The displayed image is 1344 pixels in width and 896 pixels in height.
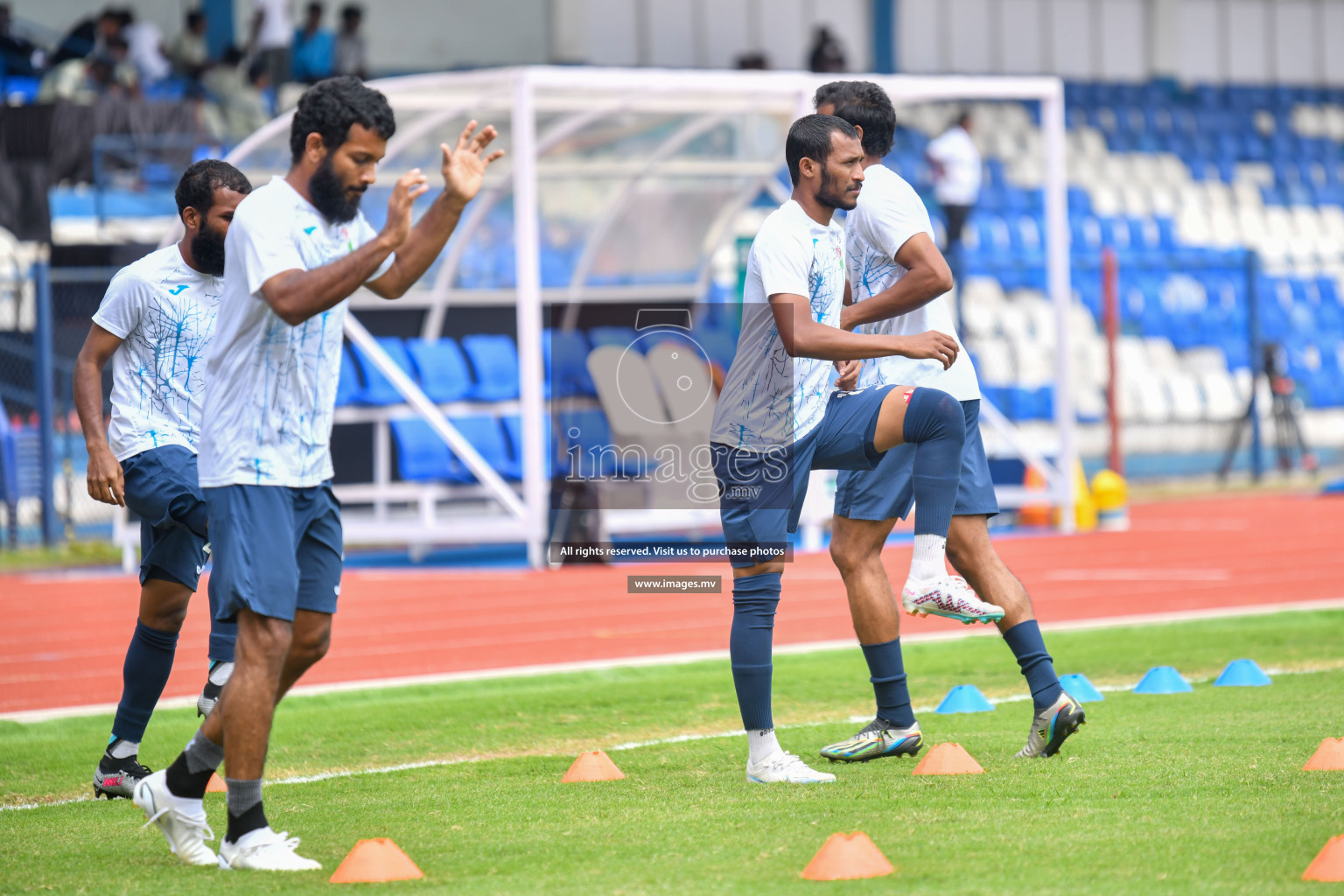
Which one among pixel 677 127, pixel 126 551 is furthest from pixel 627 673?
pixel 677 127

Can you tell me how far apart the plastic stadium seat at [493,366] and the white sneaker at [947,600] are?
1007 centimetres

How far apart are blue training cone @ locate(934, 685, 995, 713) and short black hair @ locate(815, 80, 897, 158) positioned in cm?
232

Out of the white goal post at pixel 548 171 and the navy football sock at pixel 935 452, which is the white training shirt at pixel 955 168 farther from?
the navy football sock at pixel 935 452

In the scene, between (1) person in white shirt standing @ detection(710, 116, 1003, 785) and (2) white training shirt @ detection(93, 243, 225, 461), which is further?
(2) white training shirt @ detection(93, 243, 225, 461)

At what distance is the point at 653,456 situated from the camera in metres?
14.5

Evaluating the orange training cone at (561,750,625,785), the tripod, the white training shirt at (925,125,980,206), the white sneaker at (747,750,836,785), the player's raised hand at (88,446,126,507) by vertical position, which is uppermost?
the white training shirt at (925,125,980,206)

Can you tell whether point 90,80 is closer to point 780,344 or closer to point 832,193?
point 780,344

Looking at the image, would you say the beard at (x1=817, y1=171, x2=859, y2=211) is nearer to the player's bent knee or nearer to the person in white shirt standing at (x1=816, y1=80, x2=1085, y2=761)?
the person in white shirt standing at (x1=816, y1=80, x2=1085, y2=761)

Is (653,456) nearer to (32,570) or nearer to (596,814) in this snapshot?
(32,570)

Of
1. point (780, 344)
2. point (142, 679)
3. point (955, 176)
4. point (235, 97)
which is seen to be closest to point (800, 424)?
point (780, 344)

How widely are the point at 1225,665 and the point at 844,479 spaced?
286 centimetres

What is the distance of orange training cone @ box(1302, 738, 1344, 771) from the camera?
17.4 feet

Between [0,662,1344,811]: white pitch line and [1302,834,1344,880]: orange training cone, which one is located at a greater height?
[1302,834,1344,880]: orange training cone

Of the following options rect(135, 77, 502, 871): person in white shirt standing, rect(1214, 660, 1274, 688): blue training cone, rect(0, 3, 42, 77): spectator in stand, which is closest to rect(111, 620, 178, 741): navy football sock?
rect(135, 77, 502, 871): person in white shirt standing
